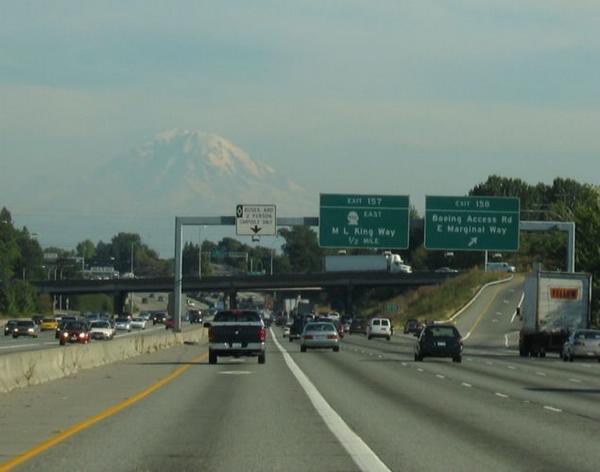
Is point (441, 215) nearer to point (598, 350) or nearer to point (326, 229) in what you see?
point (326, 229)

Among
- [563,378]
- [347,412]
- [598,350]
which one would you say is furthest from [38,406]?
[598,350]

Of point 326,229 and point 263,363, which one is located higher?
point 326,229

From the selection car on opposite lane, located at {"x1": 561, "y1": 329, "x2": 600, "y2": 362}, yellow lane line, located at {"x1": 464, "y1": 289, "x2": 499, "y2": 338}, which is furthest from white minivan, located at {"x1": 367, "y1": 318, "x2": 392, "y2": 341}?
car on opposite lane, located at {"x1": 561, "y1": 329, "x2": 600, "y2": 362}

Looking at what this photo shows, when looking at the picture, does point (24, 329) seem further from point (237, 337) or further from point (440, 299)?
point (440, 299)

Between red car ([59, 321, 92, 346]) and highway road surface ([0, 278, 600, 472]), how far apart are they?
1198 inches

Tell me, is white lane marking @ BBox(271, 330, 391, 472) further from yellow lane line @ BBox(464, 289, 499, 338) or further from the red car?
yellow lane line @ BBox(464, 289, 499, 338)

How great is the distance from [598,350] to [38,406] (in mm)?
35922

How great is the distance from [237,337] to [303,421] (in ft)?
79.7

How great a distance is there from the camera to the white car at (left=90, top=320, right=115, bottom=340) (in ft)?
283

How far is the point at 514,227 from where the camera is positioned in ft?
222

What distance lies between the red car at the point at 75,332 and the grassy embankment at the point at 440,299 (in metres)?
55.8

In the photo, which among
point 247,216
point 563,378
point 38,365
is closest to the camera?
point 38,365

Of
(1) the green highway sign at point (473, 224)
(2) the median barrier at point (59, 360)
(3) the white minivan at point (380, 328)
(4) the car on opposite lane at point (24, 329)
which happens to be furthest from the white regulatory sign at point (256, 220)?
(3) the white minivan at point (380, 328)

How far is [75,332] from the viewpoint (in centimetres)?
7506
